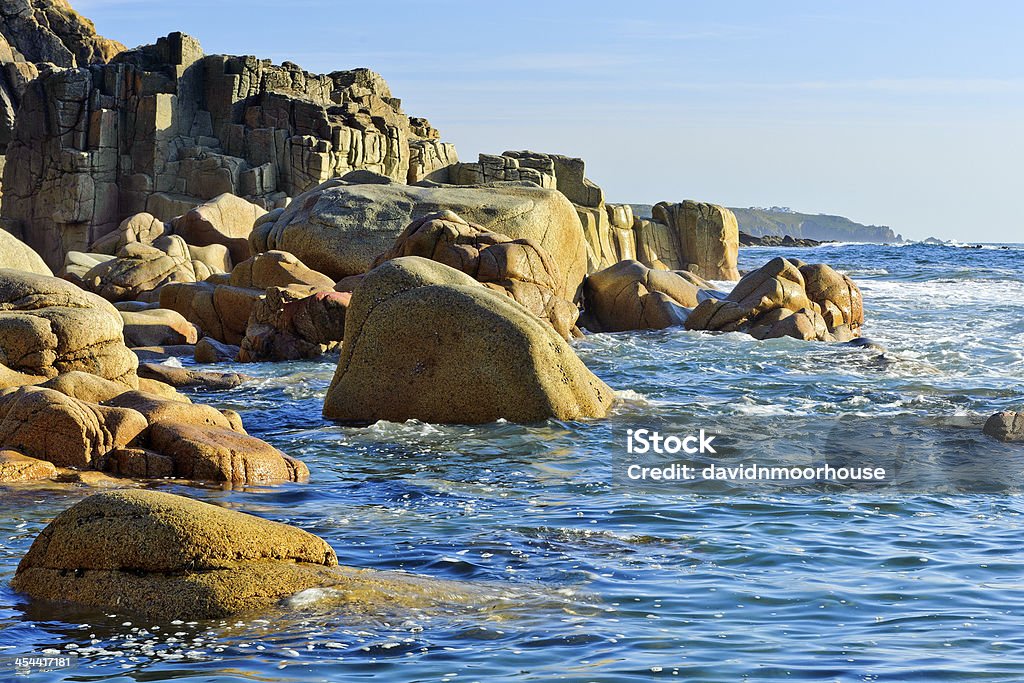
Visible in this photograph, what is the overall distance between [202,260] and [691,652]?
67.1 ft

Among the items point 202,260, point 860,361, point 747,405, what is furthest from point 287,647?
point 202,260

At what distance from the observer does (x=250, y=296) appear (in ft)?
58.7

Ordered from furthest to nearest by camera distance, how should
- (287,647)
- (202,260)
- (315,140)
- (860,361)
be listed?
(315,140), (202,260), (860,361), (287,647)

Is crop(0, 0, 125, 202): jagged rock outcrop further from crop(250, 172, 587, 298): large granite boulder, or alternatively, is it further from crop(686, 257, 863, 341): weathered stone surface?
crop(686, 257, 863, 341): weathered stone surface

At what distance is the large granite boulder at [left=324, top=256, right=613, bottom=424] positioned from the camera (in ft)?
36.0

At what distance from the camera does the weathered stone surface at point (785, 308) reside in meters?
19.7

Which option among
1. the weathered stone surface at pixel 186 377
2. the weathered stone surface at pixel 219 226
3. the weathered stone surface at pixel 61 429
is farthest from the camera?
the weathered stone surface at pixel 219 226

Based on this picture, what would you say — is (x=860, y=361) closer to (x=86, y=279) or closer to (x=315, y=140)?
(x=86, y=279)

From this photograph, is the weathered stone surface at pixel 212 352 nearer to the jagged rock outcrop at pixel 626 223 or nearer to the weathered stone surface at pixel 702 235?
the jagged rock outcrop at pixel 626 223

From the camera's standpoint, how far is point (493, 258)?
693 inches

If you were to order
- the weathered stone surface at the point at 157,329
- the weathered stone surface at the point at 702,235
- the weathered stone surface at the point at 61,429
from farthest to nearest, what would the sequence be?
the weathered stone surface at the point at 702,235, the weathered stone surface at the point at 157,329, the weathered stone surface at the point at 61,429

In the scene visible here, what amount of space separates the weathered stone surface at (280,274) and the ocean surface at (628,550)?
5.25m

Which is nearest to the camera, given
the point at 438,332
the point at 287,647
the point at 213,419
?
the point at 287,647

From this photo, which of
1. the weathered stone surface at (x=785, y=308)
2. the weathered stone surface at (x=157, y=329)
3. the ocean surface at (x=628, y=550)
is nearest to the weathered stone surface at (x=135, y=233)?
the weathered stone surface at (x=157, y=329)
